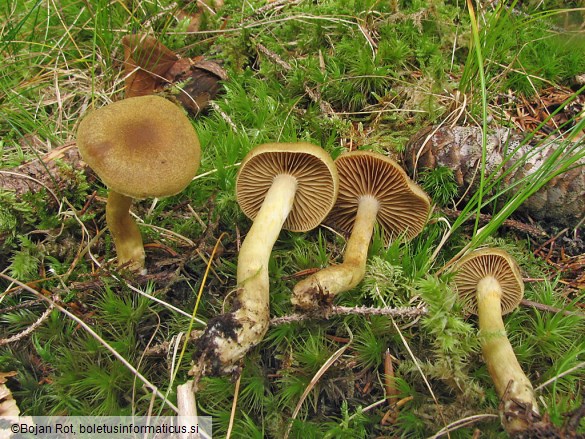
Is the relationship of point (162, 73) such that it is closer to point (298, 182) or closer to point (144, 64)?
point (144, 64)

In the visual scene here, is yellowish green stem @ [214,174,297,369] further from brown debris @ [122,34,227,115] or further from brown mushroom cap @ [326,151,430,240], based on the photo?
brown debris @ [122,34,227,115]

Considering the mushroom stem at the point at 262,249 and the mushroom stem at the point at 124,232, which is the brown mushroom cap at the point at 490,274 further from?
the mushroom stem at the point at 124,232

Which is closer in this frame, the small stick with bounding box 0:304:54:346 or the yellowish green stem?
the yellowish green stem

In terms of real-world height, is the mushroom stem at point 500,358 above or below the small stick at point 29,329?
above

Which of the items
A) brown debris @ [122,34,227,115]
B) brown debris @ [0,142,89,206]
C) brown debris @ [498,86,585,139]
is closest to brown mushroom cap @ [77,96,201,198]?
brown debris @ [0,142,89,206]

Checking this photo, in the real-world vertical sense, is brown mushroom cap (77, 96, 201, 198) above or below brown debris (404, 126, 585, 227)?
above

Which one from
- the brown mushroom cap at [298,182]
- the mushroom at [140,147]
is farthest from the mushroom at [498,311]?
the mushroom at [140,147]

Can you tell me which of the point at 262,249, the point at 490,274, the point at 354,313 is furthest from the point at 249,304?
the point at 490,274
